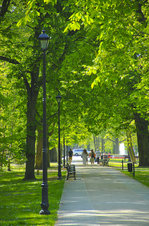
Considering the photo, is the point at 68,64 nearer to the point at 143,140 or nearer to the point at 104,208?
the point at 143,140

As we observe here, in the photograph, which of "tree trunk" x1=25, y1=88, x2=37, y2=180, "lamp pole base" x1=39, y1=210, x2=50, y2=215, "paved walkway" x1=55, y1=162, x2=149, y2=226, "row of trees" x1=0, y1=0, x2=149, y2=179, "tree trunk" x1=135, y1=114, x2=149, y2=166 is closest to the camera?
"paved walkway" x1=55, y1=162, x2=149, y2=226

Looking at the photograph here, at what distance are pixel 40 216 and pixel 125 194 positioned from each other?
541 centimetres

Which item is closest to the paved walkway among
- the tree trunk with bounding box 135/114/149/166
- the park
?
the park

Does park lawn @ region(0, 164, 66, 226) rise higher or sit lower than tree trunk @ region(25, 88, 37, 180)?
lower

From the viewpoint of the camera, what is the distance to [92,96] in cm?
2670

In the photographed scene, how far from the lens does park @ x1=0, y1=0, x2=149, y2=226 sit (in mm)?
11141

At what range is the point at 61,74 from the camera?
25.2 metres

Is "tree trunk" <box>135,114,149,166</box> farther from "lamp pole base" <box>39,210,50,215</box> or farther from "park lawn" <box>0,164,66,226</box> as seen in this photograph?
"lamp pole base" <box>39,210,50,215</box>

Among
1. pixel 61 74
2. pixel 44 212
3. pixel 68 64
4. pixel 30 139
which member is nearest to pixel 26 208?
pixel 44 212

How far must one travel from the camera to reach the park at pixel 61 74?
1114 cm

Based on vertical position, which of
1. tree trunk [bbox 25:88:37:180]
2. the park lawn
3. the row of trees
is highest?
the row of trees

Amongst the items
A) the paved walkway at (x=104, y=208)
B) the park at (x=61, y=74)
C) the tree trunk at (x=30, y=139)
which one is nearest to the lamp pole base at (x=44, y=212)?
the park at (x=61, y=74)

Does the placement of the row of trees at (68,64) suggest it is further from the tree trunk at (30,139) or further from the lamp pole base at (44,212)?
the lamp pole base at (44,212)

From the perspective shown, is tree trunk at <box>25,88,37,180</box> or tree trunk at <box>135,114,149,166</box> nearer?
tree trunk at <box>25,88,37,180</box>
